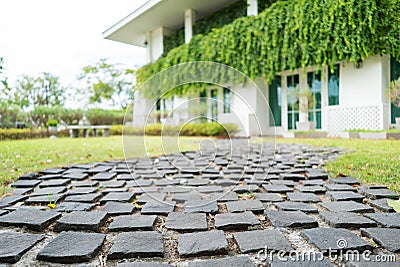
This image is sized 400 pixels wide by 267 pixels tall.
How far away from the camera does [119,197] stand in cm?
164

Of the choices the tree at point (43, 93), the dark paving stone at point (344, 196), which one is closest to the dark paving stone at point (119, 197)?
the dark paving stone at point (344, 196)

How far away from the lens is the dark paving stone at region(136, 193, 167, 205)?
158 centimetres

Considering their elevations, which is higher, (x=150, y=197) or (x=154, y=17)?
(x=154, y=17)

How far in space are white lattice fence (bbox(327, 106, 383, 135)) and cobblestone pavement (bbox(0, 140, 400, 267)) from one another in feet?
11.4

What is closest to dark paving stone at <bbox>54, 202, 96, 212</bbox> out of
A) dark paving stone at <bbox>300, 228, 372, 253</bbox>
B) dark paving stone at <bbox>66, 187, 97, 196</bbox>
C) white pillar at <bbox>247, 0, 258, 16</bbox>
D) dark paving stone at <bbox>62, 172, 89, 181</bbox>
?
dark paving stone at <bbox>66, 187, 97, 196</bbox>

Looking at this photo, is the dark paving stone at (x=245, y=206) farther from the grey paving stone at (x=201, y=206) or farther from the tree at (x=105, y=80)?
the tree at (x=105, y=80)

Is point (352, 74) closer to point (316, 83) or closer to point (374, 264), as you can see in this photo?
point (316, 83)

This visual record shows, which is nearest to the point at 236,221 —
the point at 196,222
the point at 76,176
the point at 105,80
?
the point at 196,222

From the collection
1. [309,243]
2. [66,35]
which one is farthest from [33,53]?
[309,243]

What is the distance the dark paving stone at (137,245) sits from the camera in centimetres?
90

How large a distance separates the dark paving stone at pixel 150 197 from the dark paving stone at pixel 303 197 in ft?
2.44

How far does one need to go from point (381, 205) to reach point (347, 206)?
17cm

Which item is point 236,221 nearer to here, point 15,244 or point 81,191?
point 15,244

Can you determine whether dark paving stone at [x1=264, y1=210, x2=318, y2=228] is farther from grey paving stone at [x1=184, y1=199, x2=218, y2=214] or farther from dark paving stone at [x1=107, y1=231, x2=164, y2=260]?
dark paving stone at [x1=107, y1=231, x2=164, y2=260]
